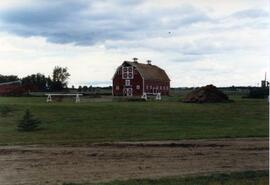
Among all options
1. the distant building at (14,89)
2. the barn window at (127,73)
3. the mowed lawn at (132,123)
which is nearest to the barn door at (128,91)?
the barn window at (127,73)

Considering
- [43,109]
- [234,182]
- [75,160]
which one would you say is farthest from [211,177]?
[43,109]

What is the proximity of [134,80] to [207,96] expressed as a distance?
29.8 metres

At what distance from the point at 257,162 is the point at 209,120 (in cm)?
1519

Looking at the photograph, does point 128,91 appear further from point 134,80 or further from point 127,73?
point 127,73

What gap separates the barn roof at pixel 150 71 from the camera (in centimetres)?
7825

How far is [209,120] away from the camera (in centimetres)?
3212

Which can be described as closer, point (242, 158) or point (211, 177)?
point (211, 177)

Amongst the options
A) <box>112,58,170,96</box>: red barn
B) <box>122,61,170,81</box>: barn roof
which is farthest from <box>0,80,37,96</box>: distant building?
<box>122,61,170,81</box>: barn roof

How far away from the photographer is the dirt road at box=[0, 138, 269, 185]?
14594 millimetres

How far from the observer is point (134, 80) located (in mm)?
78125

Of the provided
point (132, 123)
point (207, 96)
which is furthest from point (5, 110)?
point (207, 96)

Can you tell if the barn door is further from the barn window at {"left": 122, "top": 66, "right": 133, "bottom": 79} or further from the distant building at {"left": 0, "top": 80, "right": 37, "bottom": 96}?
the distant building at {"left": 0, "top": 80, "right": 37, "bottom": 96}

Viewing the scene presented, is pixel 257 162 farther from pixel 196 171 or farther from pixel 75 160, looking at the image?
pixel 75 160

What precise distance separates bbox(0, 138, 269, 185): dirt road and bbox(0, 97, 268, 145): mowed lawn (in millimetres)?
2569
